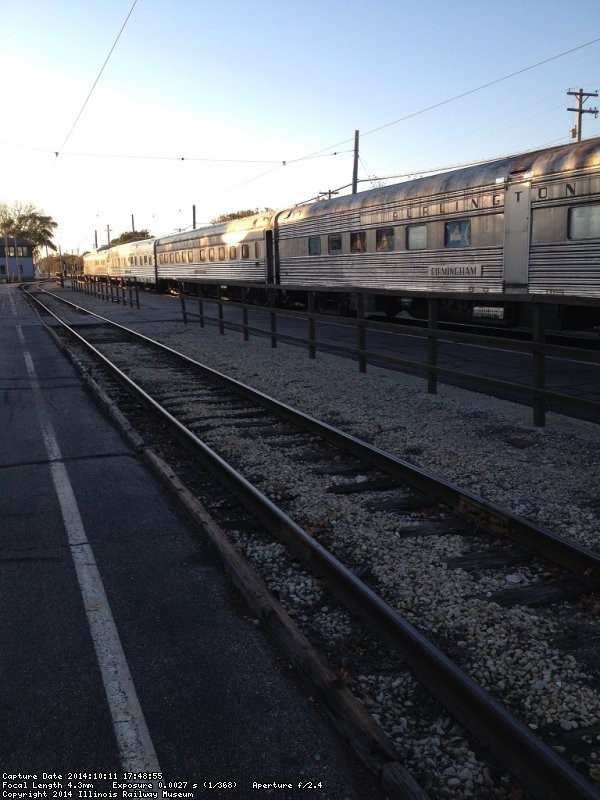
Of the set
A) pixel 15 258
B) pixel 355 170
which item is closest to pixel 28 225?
pixel 15 258

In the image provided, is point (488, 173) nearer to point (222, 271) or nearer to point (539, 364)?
point (539, 364)

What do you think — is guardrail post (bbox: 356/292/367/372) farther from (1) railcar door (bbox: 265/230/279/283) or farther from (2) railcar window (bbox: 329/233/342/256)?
(1) railcar door (bbox: 265/230/279/283)

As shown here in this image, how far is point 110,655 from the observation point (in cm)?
327

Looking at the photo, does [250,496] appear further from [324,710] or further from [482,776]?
[482,776]

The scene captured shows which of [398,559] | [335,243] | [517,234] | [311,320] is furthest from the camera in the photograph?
[335,243]

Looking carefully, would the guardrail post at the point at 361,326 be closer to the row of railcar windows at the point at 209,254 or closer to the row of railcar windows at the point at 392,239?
the row of railcar windows at the point at 392,239

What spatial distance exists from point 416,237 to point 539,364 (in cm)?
877

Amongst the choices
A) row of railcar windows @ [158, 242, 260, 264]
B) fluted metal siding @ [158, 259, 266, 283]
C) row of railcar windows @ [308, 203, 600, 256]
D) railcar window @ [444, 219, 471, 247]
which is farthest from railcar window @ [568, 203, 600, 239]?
row of railcar windows @ [158, 242, 260, 264]

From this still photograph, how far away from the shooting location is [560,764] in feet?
7.55

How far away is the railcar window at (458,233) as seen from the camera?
1370cm

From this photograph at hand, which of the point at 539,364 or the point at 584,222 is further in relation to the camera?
the point at 584,222

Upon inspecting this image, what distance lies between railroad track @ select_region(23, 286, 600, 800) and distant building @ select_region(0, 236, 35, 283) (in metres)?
113

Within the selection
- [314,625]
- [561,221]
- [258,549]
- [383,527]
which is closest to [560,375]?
[561,221]

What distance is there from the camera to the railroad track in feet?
8.65
